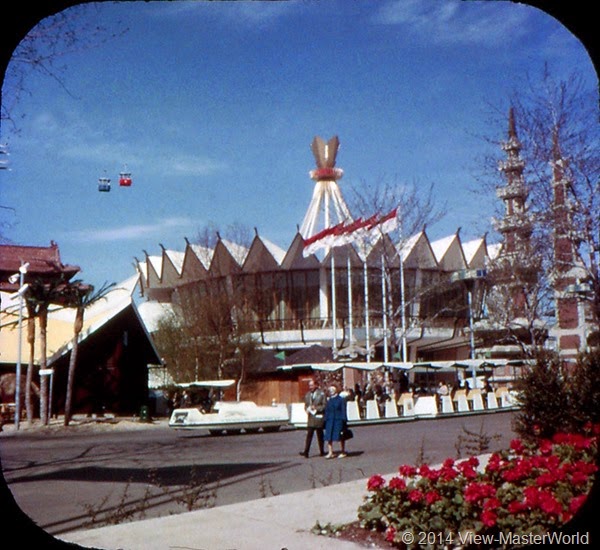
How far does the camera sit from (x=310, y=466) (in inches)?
488

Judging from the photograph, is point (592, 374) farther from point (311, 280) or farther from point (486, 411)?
point (311, 280)

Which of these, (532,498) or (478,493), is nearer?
(532,498)

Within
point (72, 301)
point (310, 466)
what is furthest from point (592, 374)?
point (72, 301)

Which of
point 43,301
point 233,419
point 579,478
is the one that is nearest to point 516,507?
point 579,478

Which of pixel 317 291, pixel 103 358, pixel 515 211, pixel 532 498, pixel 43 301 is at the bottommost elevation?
pixel 532 498

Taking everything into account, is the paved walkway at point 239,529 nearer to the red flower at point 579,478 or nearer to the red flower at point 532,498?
the red flower at point 532,498

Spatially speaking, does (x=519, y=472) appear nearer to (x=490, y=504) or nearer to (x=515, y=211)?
(x=490, y=504)

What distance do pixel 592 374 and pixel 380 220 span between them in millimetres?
25308

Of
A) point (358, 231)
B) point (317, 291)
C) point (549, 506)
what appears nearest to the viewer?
point (549, 506)

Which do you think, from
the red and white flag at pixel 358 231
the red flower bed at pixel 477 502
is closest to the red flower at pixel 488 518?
the red flower bed at pixel 477 502

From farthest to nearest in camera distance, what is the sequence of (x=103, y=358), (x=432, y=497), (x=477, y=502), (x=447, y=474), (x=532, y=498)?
(x=103, y=358) < (x=447, y=474) < (x=432, y=497) < (x=477, y=502) < (x=532, y=498)

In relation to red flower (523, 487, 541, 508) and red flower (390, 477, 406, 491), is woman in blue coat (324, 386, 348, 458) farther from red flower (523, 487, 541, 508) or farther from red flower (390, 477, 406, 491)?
red flower (523, 487, 541, 508)

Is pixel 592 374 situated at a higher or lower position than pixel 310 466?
higher

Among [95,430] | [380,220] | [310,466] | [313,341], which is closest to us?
[310,466]
